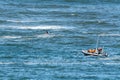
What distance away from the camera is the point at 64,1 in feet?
591

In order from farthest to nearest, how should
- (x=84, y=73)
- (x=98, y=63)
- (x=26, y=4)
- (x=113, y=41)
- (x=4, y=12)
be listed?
1. (x=26, y=4)
2. (x=4, y=12)
3. (x=113, y=41)
4. (x=98, y=63)
5. (x=84, y=73)

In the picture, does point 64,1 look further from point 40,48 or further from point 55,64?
point 55,64

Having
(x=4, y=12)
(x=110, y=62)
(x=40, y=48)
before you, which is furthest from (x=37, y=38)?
(x=4, y=12)

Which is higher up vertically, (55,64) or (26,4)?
(26,4)

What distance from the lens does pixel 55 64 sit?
8788 centimetres

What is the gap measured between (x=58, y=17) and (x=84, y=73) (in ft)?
184

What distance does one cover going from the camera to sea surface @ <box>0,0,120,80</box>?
275 feet

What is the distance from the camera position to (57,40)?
107625mm

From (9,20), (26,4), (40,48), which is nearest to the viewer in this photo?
(40,48)

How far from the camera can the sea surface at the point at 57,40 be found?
8394 centimetres

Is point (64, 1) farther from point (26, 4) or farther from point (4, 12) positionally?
point (4, 12)

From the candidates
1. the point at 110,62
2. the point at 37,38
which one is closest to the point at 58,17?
the point at 37,38

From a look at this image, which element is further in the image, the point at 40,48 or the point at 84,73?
the point at 40,48

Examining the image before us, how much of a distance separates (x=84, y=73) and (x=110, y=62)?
23.5ft
